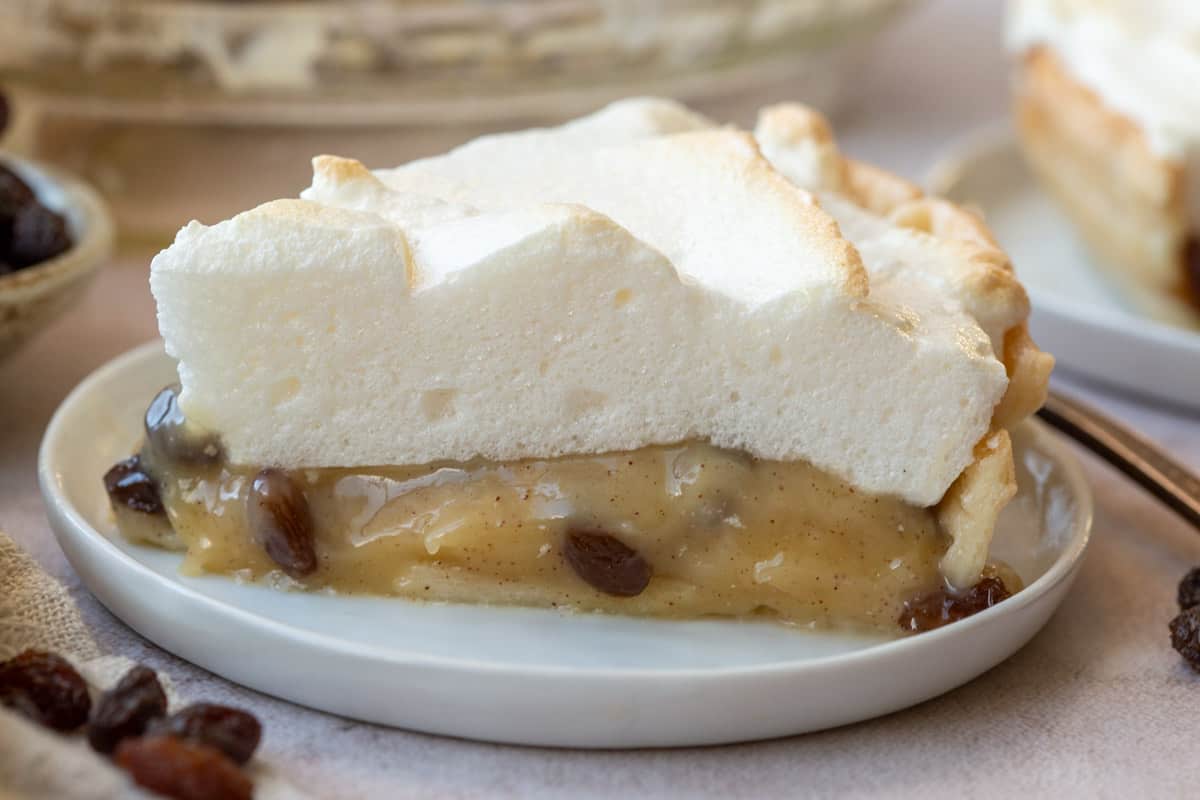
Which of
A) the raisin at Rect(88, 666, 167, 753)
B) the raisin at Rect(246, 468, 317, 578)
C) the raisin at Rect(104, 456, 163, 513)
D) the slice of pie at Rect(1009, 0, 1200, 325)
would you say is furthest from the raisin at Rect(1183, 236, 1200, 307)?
the raisin at Rect(88, 666, 167, 753)

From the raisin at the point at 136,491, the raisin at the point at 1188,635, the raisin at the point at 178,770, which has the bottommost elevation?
the raisin at the point at 1188,635

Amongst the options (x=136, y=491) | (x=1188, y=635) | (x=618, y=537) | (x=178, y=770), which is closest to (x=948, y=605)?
(x=1188, y=635)

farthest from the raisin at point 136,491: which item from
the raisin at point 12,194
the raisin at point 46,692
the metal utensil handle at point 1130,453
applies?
the metal utensil handle at point 1130,453

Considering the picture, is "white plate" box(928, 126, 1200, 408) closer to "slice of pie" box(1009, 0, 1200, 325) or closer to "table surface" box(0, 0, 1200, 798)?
"slice of pie" box(1009, 0, 1200, 325)

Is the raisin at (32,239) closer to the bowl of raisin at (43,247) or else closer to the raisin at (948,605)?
the bowl of raisin at (43,247)

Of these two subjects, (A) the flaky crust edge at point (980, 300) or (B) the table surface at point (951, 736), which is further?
(A) the flaky crust edge at point (980, 300)

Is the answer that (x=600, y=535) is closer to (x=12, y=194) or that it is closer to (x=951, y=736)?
(x=951, y=736)

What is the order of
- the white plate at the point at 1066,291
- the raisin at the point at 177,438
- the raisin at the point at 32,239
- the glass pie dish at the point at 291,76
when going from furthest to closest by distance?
the glass pie dish at the point at 291,76 → the white plate at the point at 1066,291 → the raisin at the point at 32,239 → the raisin at the point at 177,438
